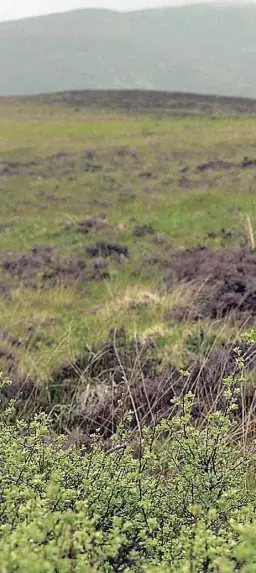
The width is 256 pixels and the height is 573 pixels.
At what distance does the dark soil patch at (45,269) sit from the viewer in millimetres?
10461

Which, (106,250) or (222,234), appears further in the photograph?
(222,234)

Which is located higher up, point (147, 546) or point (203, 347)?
point (147, 546)

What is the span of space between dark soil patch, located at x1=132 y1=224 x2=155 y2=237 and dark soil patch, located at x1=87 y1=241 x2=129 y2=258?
1523 millimetres

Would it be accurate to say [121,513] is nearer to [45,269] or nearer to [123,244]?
[45,269]

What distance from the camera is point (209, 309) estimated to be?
25.2ft

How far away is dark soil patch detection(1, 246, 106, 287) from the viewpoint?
10461 millimetres

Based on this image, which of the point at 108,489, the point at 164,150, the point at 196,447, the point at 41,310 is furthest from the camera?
the point at 164,150

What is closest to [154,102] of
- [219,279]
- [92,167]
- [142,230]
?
[92,167]

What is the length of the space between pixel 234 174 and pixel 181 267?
11.2m

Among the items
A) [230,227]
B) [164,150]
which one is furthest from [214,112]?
[230,227]

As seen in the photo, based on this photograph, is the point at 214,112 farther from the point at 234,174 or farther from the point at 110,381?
the point at 110,381

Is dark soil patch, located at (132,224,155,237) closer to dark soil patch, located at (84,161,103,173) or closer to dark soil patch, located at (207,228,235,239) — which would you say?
dark soil patch, located at (207,228,235,239)

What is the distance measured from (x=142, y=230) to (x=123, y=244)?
126 cm

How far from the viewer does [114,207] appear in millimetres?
17812
